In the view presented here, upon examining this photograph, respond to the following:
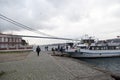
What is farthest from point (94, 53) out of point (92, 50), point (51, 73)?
point (51, 73)

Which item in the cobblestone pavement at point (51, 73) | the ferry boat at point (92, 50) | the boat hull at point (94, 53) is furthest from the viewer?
the boat hull at point (94, 53)

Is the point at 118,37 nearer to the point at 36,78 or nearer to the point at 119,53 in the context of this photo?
the point at 119,53

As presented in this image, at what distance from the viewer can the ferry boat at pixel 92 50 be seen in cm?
4500

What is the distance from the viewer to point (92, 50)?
46.6 metres

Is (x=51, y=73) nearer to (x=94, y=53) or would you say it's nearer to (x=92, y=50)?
(x=92, y=50)

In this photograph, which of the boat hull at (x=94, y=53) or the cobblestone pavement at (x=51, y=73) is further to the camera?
the boat hull at (x=94, y=53)

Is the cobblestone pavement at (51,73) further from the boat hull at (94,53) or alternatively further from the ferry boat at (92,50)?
the boat hull at (94,53)

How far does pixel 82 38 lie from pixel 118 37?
934 inches

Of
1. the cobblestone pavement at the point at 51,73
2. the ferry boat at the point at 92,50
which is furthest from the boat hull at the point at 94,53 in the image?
the cobblestone pavement at the point at 51,73

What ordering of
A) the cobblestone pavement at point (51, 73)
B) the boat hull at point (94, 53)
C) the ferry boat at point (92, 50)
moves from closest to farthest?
1. the cobblestone pavement at point (51, 73)
2. the ferry boat at point (92, 50)
3. the boat hull at point (94, 53)

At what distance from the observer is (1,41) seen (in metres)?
70.3

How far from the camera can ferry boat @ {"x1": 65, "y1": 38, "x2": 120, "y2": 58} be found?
148ft

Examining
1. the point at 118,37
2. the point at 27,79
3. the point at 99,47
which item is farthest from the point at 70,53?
the point at 27,79

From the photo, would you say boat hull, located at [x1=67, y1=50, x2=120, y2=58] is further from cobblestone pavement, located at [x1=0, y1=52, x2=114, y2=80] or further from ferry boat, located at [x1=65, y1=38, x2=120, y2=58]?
cobblestone pavement, located at [x1=0, y1=52, x2=114, y2=80]
